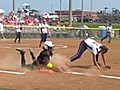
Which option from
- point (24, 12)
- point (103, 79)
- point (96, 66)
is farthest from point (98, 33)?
point (103, 79)

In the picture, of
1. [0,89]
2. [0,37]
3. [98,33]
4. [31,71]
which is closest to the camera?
[0,89]

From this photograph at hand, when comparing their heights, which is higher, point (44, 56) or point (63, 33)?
point (44, 56)

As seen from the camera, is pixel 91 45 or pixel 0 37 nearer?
pixel 91 45

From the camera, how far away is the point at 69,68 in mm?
14289

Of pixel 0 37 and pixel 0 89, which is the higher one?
pixel 0 89

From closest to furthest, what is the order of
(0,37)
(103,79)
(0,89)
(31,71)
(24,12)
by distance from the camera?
(0,89) → (103,79) → (31,71) → (0,37) → (24,12)

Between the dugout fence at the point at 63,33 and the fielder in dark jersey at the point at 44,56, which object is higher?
the fielder in dark jersey at the point at 44,56

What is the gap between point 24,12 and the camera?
1930 inches

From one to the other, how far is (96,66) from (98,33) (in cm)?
3047

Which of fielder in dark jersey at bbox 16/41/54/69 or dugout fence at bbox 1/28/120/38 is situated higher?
fielder in dark jersey at bbox 16/41/54/69

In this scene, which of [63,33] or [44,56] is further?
[63,33]

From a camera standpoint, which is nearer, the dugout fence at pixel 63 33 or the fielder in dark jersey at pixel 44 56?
the fielder in dark jersey at pixel 44 56

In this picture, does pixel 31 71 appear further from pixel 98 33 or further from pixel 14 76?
pixel 98 33

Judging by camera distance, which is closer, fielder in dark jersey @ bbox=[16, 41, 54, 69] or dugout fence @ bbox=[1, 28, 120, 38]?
fielder in dark jersey @ bbox=[16, 41, 54, 69]
